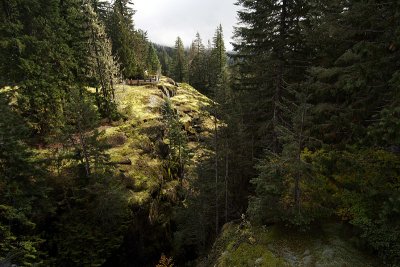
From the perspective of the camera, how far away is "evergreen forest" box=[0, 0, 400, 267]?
423 inches

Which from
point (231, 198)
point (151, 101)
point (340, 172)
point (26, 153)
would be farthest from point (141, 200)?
point (151, 101)

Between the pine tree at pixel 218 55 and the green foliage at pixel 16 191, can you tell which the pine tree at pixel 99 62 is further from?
the pine tree at pixel 218 55

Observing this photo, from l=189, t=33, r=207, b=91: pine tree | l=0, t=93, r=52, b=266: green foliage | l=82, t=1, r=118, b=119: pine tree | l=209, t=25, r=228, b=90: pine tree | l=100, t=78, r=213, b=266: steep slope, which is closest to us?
l=0, t=93, r=52, b=266: green foliage

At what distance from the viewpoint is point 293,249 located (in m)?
11.1

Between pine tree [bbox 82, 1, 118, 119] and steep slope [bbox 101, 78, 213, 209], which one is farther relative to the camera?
pine tree [bbox 82, 1, 118, 119]

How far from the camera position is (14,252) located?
15570mm

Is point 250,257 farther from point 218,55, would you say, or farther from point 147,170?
point 218,55

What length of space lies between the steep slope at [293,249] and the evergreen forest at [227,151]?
0.06 metres

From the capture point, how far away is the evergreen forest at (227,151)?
35.2ft

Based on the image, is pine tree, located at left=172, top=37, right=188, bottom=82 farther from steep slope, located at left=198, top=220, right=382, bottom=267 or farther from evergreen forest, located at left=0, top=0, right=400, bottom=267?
steep slope, located at left=198, top=220, right=382, bottom=267

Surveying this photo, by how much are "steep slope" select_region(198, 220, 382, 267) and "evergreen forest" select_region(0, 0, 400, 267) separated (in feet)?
0.20

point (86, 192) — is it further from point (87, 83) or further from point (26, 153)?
point (87, 83)

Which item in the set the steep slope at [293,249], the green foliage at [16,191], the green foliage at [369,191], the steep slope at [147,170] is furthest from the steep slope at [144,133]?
the steep slope at [293,249]

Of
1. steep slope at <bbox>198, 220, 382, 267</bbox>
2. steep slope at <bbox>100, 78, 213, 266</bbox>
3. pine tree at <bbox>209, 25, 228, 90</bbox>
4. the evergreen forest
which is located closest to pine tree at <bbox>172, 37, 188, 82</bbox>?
pine tree at <bbox>209, 25, 228, 90</bbox>
